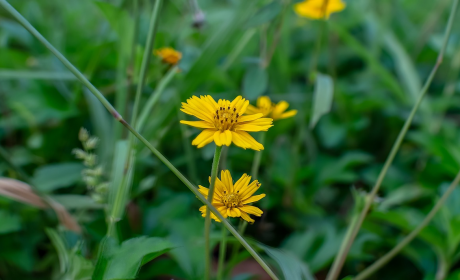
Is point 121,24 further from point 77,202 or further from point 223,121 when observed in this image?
point 223,121

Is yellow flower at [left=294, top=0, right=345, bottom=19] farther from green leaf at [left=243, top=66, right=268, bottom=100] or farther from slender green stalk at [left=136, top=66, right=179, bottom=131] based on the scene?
Result: slender green stalk at [left=136, top=66, right=179, bottom=131]

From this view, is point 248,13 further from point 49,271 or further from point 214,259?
point 49,271

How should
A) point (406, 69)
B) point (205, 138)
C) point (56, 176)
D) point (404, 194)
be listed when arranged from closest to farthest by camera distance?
point (205, 138) → point (56, 176) → point (404, 194) → point (406, 69)

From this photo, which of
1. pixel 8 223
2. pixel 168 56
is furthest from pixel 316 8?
pixel 8 223

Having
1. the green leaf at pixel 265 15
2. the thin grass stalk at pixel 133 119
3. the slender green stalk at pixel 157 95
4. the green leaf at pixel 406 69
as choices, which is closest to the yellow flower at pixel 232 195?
the thin grass stalk at pixel 133 119

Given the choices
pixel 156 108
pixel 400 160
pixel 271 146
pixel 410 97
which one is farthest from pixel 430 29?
pixel 156 108

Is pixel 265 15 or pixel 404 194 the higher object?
pixel 265 15

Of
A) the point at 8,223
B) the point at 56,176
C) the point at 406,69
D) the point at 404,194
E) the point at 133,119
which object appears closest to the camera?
the point at 133,119
